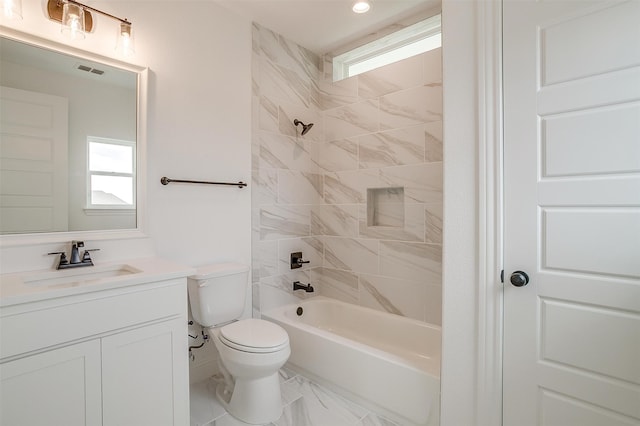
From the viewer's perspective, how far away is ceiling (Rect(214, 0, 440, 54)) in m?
2.25

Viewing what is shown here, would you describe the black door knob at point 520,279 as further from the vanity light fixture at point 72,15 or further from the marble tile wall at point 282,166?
the vanity light fixture at point 72,15

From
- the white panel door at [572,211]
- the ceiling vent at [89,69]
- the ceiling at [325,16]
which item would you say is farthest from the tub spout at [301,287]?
the ceiling at [325,16]

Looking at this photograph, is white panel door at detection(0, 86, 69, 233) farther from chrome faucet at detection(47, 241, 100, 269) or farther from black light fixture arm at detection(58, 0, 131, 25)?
black light fixture arm at detection(58, 0, 131, 25)

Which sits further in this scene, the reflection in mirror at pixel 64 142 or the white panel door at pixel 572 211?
the reflection in mirror at pixel 64 142

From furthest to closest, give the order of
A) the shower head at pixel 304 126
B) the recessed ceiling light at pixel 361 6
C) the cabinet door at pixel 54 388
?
1. the shower head at pixel 304 126
2. the recessed ceiling light at pixel 361 6
3. the cabinet door at pixel 54 388

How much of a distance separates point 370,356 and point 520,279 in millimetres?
940

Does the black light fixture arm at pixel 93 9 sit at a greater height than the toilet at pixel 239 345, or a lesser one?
greater

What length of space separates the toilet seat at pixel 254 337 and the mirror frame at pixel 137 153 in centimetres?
78

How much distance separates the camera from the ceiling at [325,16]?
2.25 m

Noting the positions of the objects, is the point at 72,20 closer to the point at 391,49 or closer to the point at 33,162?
the point at 33,162

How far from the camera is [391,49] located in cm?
256

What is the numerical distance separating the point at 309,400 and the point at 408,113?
6.89 feet

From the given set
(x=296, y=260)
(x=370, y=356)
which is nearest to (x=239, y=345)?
(x=370, y=356)

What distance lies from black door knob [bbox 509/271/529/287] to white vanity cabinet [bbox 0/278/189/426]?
1.48 metres
